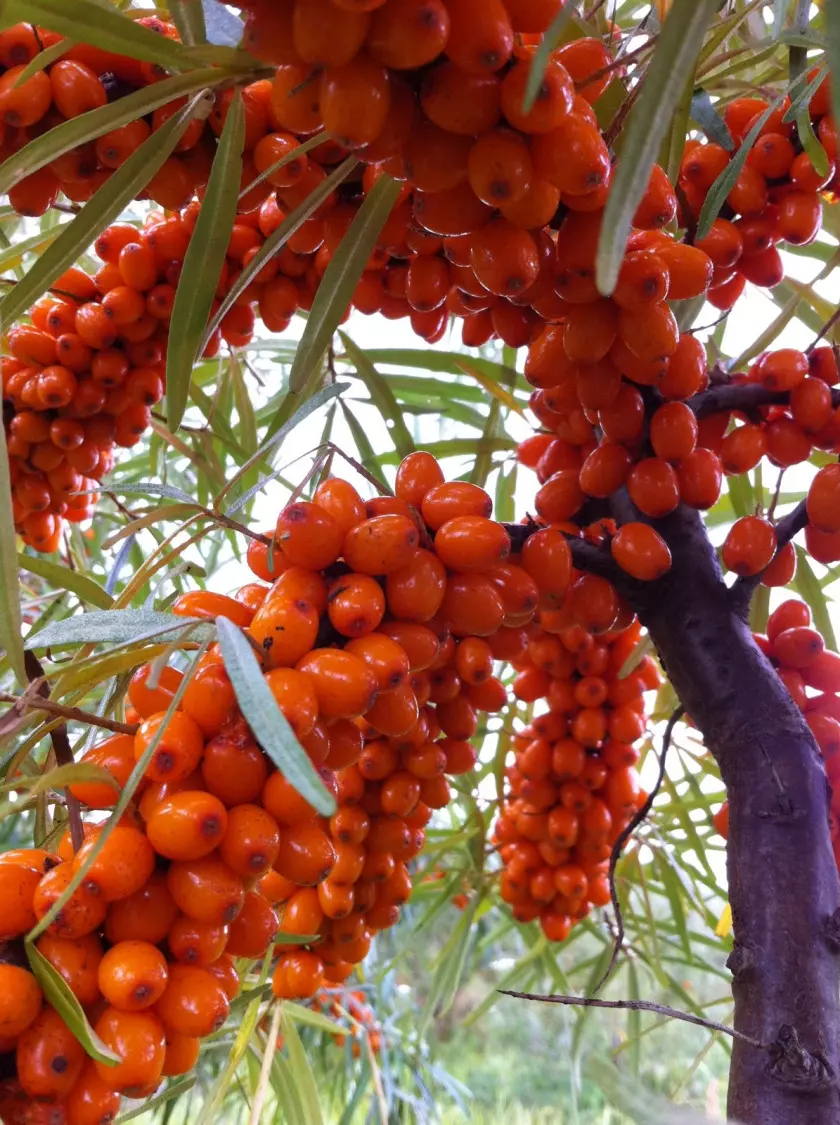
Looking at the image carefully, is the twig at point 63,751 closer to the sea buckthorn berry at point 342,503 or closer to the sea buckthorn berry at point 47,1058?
the sea buckthorn berry at point 47,1058

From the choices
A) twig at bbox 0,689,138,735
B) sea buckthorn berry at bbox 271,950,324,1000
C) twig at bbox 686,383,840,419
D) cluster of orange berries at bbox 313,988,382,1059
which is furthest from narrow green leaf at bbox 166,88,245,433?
cluster of orange berries at bbox 313,988,382,1059

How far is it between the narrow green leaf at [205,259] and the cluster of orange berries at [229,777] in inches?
4.8

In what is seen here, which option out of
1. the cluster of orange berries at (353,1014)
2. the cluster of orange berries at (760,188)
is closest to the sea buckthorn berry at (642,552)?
the cluster of orange berries at (760,188)

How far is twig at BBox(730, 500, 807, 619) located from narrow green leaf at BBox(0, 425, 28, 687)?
549mm

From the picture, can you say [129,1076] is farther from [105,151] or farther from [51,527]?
[51,527]

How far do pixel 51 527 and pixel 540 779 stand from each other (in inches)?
26.3

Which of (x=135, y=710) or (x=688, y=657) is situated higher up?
(x=688, y=657)

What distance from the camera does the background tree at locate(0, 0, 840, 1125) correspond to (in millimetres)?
437

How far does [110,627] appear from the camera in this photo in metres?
0.50

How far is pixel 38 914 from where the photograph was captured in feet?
1.44

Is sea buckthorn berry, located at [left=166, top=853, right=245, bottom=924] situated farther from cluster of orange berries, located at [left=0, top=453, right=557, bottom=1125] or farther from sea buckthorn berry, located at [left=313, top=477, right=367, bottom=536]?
sea buckthorn berry, located at [left=313, top=477, right=367, bottom=536]

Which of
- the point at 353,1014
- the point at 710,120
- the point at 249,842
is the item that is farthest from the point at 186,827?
the point at 353,1014

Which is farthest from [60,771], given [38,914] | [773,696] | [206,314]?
[773,696]

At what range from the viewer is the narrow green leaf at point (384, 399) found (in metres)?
0.95
